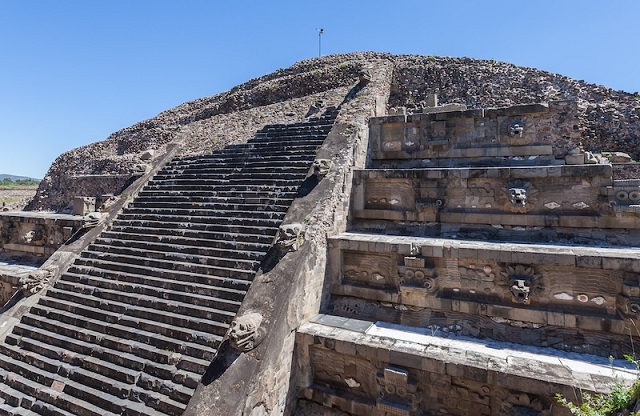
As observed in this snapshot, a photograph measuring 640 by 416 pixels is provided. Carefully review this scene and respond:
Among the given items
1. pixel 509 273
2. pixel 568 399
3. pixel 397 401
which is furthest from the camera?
pixel 509 273

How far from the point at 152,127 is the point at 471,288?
26289 mm

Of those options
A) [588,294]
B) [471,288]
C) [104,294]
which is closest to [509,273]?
[471,288]

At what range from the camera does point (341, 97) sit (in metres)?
14.3

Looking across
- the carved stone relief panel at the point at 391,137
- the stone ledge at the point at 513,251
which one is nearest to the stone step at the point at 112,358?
the stone ledge at the point at 513,251

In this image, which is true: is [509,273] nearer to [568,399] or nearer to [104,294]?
[568,399]

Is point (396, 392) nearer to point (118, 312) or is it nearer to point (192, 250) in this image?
point (192, 250)

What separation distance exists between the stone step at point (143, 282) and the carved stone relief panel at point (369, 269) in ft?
7.97

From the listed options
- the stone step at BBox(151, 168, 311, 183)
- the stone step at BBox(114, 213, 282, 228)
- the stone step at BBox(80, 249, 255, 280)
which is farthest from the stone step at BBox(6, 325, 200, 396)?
the stone step at BBox(151, 168, 311, 183)

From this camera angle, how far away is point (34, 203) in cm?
2261

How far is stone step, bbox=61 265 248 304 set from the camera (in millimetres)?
6968

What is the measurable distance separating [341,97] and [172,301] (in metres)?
10.6

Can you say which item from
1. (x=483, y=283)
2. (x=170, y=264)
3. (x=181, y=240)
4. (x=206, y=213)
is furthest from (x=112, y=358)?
(x=483, y=283)

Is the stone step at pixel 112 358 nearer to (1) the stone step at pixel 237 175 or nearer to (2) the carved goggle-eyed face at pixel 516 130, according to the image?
(1) the stone step at pixel 237 175

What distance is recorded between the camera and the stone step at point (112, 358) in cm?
587
